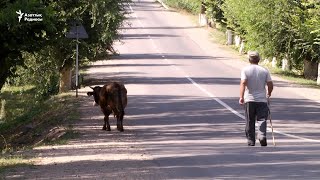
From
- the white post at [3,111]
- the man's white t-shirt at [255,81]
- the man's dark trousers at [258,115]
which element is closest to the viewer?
the man's white t-shirt at [255,81]

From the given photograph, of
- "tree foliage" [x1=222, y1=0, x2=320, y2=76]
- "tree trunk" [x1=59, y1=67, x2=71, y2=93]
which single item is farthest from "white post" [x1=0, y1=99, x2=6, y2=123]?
"tree foliage" [x1=222, y1=0, x2=320, y2=76]

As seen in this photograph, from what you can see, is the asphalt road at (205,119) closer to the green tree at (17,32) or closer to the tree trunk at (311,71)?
the green tree at (17,32)

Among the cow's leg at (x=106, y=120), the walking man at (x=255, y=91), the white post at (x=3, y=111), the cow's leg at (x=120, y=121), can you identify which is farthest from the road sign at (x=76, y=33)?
the walking man at (x=255, y=91)

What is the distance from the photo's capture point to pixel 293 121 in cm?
2323

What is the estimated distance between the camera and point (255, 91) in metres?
14.9

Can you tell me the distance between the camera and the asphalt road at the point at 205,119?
13.5 m

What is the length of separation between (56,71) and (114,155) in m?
19.9

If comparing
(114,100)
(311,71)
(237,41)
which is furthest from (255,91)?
(237,41)

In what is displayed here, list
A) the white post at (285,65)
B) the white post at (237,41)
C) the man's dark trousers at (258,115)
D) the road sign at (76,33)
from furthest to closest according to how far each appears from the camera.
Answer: the white post at (237,41) < the white post at (285,65) < the road sign at (76,33) < the man's dark trousers at (258,115)

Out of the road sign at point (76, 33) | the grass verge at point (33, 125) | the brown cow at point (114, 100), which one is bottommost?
the grass verge at point (33, 125)

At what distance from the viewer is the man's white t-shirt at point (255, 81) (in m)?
14.8

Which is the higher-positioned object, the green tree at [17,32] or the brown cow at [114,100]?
the green tree at [17,32]

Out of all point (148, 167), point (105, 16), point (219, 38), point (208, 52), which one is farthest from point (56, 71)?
point (219, 38)

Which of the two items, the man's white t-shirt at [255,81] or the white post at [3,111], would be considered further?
the white post at [3,111]
